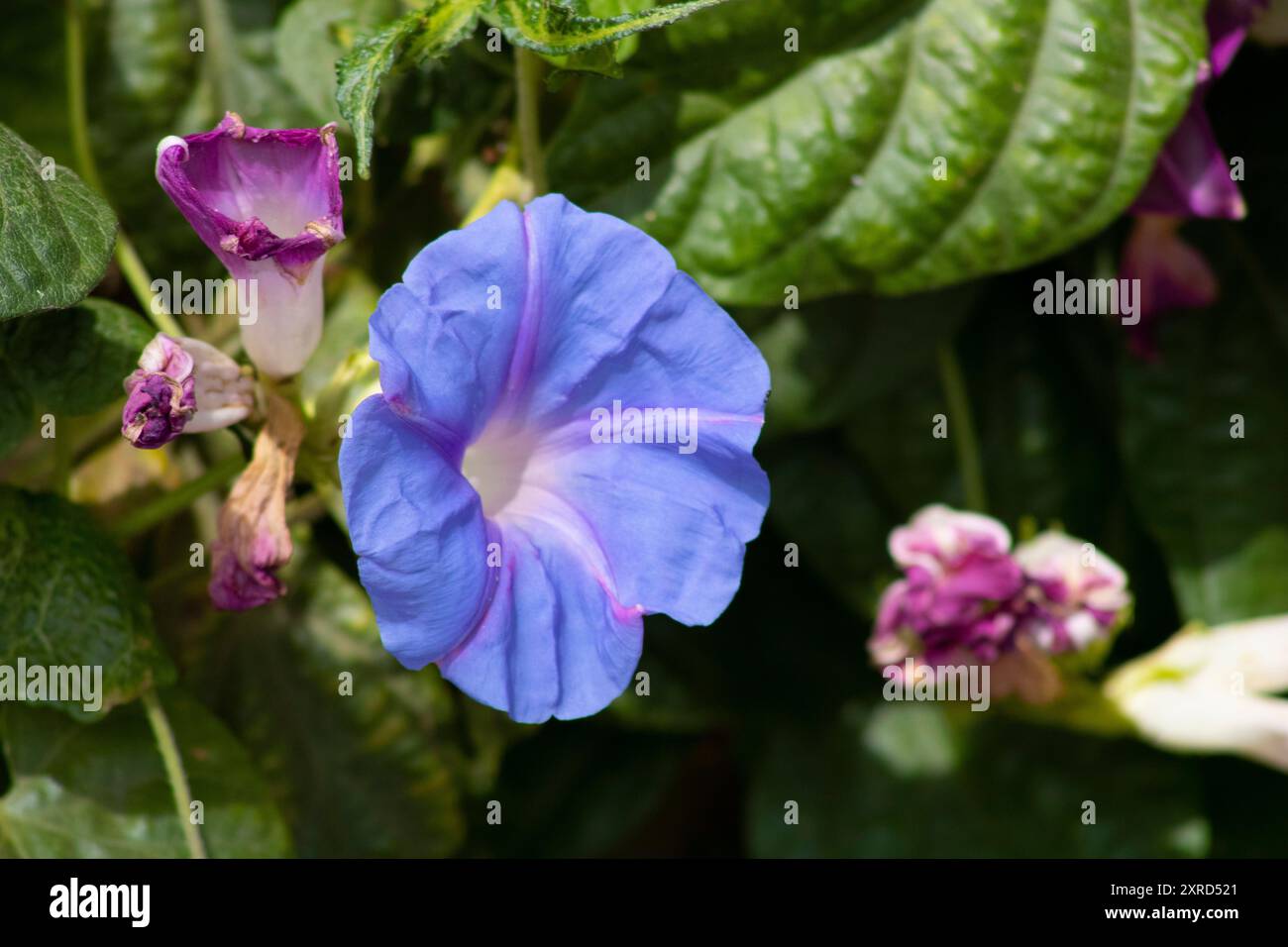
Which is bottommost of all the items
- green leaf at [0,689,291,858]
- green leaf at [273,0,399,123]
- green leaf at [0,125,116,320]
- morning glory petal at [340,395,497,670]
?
green leaf at [0,689,291,858]

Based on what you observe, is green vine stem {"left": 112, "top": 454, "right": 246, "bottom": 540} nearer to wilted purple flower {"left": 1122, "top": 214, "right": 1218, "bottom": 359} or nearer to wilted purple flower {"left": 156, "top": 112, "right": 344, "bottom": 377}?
wilted purple flower {"left": 156, "top": 112, "right": 344, "bottom": 377}

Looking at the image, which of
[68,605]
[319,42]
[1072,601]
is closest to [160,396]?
[68,605]

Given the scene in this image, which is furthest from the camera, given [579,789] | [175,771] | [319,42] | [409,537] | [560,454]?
[579,789]

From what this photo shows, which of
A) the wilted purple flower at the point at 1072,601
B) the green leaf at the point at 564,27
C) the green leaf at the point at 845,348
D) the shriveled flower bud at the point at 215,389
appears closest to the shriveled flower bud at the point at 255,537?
the shriveled flower bud at the point at 215,389

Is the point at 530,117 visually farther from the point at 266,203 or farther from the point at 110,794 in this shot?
the point at 110,794

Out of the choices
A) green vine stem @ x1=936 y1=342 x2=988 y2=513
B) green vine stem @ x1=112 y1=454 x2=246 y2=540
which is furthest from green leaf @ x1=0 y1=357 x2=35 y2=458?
green vine stem @ x1=936 y1=342 x2=988 y2=513
